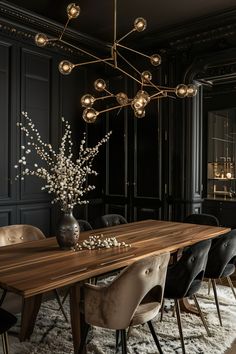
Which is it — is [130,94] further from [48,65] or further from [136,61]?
[48,65]

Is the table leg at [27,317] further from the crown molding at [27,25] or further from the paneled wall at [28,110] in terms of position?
the crown molding at [27,25]

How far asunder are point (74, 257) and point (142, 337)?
93cm

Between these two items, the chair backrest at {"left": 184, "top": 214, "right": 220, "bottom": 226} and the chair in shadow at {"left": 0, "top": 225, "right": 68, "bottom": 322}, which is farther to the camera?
the chair backrest at {"left": 184, "top": 214, "right": 220, "bottom": 226}

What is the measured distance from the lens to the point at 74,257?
2436 millimetres

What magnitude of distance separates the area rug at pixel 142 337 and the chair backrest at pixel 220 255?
17.5 inches

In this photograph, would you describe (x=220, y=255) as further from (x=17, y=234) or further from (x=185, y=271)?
(x=17, y=234)

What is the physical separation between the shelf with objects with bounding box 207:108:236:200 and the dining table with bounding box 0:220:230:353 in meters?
4.29

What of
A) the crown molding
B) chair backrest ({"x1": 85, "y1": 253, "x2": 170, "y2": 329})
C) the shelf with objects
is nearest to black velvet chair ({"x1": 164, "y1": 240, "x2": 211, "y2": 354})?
chair backrest ({"x1": 85, "y1": 253, "x2": 170, "y2": 329})

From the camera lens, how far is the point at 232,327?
3031mm

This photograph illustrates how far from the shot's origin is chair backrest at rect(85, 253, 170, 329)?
203cm

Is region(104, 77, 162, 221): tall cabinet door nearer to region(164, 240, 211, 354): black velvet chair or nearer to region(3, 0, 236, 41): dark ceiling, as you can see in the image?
region(3, 0, 236, 41): dark ceiling

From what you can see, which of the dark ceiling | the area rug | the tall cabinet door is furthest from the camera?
the tall cabinet door

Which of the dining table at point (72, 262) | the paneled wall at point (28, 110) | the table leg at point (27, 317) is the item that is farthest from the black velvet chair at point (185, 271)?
the paneled wall at point (28, 110)

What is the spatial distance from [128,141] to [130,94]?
2.32 ft
